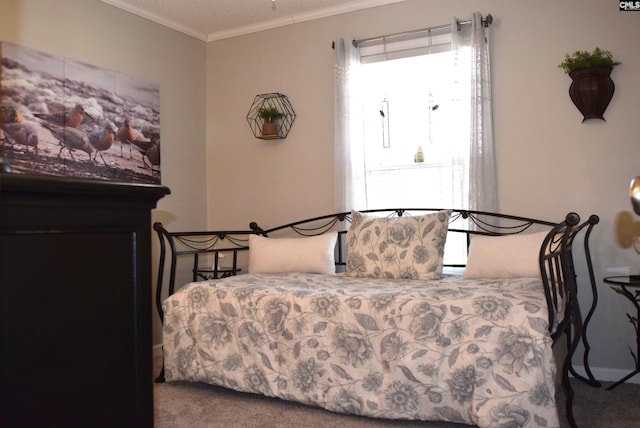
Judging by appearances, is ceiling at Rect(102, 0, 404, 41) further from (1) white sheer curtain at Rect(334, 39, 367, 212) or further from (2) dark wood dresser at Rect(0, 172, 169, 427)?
(2) dark wood dresser at Rect(0, 172, 169, 427)

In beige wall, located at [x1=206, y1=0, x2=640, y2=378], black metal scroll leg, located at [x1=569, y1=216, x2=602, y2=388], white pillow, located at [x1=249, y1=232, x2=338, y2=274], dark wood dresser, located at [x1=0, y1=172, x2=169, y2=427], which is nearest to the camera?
dark wood dresser, located at [x1=0, y1=172, x2=169, y2=427]

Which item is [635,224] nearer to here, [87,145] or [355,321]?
[355,321]

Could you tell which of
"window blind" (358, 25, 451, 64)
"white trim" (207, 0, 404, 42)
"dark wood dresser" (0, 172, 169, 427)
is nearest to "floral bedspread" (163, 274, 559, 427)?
"window blind" (358, 25, 451, 64)

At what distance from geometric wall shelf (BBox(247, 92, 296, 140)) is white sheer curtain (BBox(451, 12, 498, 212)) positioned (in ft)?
4.07

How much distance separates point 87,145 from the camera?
128 inches

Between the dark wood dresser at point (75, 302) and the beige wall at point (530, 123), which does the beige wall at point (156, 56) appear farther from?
the dark wood dresser at point (75, 302)

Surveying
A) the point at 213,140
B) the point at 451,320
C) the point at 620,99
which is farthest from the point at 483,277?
the point at 213,140

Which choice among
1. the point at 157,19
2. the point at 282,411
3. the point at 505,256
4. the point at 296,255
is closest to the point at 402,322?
the point at 282,411

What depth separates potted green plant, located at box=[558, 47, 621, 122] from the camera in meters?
2.94

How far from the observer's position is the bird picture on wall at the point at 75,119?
9.52 ft

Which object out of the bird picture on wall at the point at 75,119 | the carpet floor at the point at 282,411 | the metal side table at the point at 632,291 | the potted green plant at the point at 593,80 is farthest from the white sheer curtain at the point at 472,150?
the bird picture on wall at the point at 75,119

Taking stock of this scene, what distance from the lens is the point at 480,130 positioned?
10.7 ft

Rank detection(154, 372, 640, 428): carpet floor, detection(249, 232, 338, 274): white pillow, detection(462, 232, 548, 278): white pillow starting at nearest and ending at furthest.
A: detection(154, 372, 640, 428): carpet floor < detection(462, 232, 548, 278): white pillow < detection(249, 232, 338, 274): white pillow

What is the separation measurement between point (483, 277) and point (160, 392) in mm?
1695
